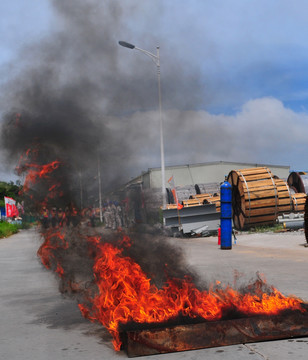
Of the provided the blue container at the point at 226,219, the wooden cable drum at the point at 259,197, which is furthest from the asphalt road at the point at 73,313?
the wooden cable drum at the point at 259,197

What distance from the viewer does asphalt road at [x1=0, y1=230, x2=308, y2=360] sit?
4.52 m

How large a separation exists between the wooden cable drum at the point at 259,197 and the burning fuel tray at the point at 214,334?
59.7 feet

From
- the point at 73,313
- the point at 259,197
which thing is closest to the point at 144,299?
the point at 73,313

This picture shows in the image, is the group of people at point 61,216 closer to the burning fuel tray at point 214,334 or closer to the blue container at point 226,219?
the burning fuel tray at point 214,334

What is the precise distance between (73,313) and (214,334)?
2.49 metres

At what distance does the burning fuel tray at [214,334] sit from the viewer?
4.43 m

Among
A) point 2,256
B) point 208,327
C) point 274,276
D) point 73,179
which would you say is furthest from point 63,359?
point 2,256

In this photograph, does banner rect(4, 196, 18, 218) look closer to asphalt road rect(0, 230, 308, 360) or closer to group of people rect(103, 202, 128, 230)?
asphalt road rect(0, 230, 308, 360)

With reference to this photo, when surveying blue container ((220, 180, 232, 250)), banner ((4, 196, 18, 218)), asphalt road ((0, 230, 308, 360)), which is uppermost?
banner ((4, 196, 18, 218))

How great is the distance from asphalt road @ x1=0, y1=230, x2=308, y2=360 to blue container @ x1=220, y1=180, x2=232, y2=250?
1.75 metres

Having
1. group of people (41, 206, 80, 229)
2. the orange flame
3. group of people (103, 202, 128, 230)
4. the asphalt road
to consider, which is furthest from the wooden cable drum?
the orange flame

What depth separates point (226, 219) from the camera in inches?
644

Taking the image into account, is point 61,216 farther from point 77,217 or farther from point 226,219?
point 226,219

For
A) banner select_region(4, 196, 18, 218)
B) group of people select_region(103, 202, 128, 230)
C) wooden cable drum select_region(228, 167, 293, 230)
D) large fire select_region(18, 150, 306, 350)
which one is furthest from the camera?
banner select_region(4, 196, 18, 218)
